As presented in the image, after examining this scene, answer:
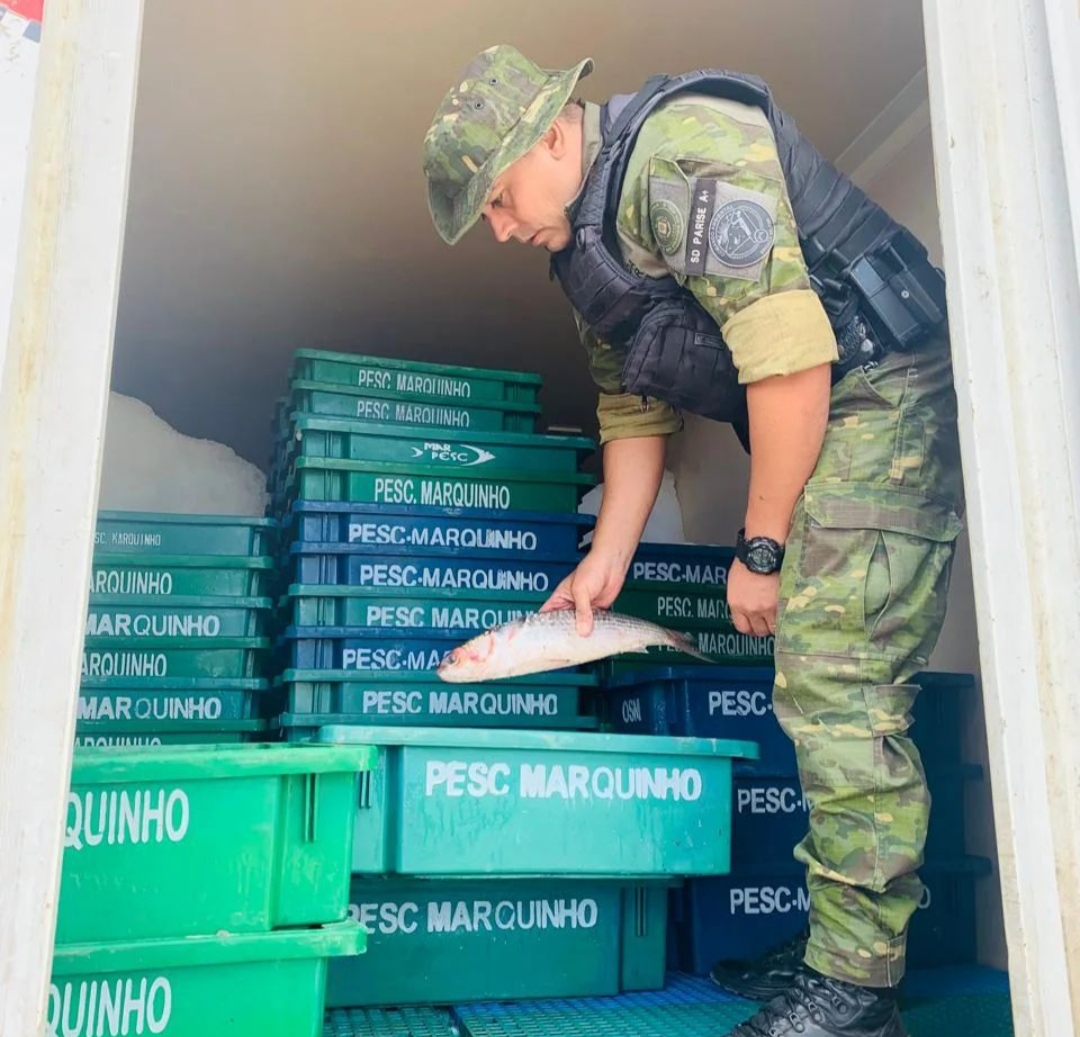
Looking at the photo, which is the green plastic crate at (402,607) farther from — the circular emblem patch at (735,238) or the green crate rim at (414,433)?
the circular emblem patch at (735,238)

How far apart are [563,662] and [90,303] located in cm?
113

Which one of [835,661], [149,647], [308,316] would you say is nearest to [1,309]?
[835,661]

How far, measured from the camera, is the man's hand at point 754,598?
5.67 feet

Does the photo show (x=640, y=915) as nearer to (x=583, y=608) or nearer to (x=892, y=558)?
(x=583, y=608)

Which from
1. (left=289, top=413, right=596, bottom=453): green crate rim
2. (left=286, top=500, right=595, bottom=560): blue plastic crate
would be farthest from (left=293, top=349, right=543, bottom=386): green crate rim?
(left=286, top=500, right=595, bottom=560): blue plastic crate

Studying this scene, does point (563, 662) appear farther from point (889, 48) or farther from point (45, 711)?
point (889, 48)

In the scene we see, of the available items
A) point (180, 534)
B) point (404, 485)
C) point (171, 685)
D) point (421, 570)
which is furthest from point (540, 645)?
point (180, 534)

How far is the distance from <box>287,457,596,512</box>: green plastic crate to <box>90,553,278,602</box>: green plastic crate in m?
0.23

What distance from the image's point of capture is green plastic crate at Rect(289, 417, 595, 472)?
271 centimetres

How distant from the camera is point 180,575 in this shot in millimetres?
2654

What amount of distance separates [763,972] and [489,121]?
5.01ft

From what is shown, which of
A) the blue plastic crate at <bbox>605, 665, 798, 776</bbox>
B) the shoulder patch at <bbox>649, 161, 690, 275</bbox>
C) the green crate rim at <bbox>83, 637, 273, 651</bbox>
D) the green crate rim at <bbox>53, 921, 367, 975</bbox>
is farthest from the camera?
the green crate rim at <bbox>83, 637, 273, 651</bbox>

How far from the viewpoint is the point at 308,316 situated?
12.1 ft

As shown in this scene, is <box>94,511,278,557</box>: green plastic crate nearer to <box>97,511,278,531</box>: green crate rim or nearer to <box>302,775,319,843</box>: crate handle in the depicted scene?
<box>97,511,278,531</box>: green crate rim
